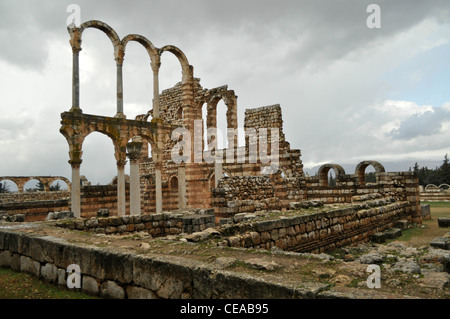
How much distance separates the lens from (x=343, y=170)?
15.2 meters

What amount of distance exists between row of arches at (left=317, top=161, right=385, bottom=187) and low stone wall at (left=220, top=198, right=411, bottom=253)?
130 inches

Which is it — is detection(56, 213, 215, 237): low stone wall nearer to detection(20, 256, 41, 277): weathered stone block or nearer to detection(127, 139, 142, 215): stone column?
→ detection(20, 256, 41, 277): weathered stone block

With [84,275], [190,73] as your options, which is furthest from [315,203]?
[190,73]

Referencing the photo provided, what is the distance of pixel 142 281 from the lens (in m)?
3.46

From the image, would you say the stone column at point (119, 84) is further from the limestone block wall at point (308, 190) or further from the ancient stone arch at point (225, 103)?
the limestone block wall at point (308, 190)

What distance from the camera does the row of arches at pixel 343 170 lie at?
14039mm

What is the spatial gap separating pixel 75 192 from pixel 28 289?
937cm

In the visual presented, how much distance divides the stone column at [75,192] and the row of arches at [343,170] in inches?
417

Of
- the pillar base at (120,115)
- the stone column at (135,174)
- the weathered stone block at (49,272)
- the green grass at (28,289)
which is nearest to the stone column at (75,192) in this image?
the stone column at (135,174)

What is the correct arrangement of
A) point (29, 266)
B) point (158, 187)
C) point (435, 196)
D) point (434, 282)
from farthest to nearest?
point (435, 196)
point (158, 187)
point (29, 266)
point (434, 282)

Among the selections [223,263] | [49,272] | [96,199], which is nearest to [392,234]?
[223,263]

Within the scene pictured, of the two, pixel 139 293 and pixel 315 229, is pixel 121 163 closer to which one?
pixel 315 229
